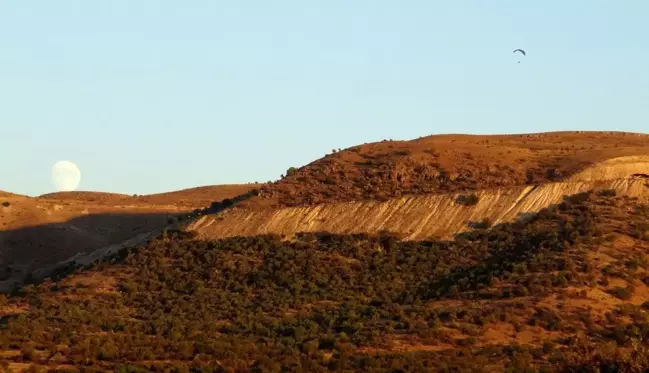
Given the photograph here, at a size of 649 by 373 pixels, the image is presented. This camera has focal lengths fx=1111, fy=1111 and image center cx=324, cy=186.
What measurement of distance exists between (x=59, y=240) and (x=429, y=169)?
38508mm

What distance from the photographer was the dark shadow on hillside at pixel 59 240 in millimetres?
75500

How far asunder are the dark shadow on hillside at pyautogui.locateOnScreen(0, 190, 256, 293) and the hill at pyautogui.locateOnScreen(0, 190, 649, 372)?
694 inches

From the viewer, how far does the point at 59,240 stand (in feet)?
283

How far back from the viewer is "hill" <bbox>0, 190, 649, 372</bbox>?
35.5 metres

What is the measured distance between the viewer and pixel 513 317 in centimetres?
4053

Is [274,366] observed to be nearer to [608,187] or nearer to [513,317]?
[513,317]

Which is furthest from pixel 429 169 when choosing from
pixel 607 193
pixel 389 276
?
pixel 389 276

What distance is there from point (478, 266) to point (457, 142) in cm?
1580

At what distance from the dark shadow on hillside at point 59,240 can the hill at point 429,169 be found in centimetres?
1386

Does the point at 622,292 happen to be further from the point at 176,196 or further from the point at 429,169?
the point at 176,196

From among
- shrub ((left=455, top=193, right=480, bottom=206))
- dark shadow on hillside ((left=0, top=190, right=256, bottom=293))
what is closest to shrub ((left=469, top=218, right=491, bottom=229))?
shrub ((left=455, top=193, right=480, bottom=206))

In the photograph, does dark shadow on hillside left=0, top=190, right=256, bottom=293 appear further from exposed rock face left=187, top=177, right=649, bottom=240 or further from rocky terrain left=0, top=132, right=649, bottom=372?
exposed rock face left=187, top=177, right=649, bottom=240

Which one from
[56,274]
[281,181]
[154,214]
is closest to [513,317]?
[281,181]

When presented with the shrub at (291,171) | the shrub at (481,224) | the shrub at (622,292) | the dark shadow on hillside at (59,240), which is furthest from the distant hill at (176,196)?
the shrub at (622,292)
